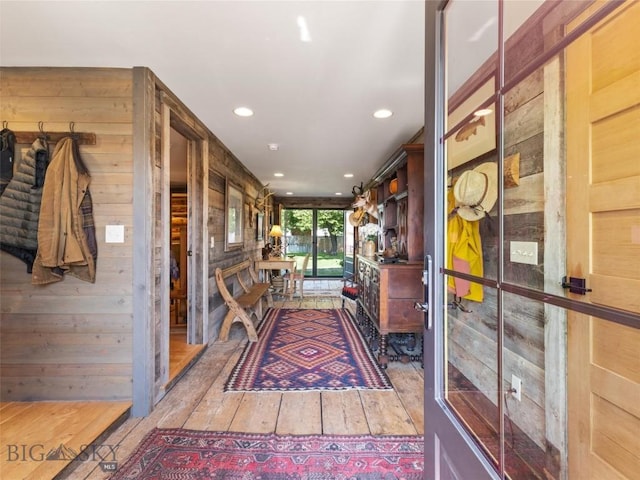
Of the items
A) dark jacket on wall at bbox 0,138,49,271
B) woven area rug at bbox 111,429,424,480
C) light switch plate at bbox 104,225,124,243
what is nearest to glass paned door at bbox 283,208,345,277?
light switch plate at bbox 104,225,124,243

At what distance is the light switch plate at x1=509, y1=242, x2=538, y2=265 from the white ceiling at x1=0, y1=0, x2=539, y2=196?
0.65 metres

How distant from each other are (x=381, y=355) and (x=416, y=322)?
1.48ft

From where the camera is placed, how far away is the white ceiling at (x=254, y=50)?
1.52m

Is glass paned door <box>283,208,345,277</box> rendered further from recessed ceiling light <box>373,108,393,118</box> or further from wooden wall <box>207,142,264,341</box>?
recessed ceiling light <box>373,108,393,118</box>

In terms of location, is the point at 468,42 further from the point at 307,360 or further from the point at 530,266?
the point at 307,360

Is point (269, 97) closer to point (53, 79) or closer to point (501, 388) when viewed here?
point (53, 79)

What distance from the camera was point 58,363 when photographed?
2.06 metres

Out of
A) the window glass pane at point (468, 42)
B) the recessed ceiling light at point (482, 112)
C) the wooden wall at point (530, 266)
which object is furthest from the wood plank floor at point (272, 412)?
the window glass pane at point (468, 42)

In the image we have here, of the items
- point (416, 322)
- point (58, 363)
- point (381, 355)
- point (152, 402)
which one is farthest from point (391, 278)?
point (58, 363)

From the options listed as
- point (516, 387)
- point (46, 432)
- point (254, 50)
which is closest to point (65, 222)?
point (46, 432)

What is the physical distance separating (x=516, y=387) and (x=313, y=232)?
771 cm

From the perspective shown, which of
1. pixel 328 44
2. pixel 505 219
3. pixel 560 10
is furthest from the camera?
pixel 328 44

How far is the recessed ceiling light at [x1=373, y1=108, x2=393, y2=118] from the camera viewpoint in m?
2.68

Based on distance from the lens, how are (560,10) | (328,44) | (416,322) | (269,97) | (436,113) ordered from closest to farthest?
(560,10) → (436,113) → (328,44) → (269,97) → (416,322)
